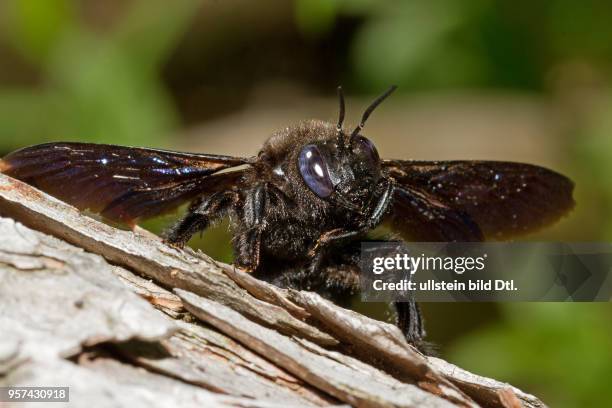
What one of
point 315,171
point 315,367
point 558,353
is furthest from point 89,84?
point 315,367

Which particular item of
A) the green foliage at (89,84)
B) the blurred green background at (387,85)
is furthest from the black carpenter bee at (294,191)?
the green foliage at (89,84)

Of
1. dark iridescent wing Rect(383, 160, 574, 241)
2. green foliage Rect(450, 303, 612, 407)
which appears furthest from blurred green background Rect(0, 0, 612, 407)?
dark iridescent wing Rect(383, 160, 574, 241)

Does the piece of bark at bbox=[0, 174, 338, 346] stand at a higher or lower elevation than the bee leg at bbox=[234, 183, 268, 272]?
lower

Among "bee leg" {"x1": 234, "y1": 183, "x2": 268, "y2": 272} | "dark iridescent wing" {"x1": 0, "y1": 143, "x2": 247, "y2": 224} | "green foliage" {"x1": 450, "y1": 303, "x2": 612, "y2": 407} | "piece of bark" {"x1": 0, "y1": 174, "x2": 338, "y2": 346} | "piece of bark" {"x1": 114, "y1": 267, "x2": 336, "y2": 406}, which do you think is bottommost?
"piece of bark" {"x1": 114, "y1": 267, "x2": 336, "y2": 406}

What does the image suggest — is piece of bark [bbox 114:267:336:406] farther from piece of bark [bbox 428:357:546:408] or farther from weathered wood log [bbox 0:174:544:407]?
piece of bark [bbox 428:357:546:408]

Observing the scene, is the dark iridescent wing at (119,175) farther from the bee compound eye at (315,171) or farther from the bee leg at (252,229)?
the bee compound eye at (315,171)

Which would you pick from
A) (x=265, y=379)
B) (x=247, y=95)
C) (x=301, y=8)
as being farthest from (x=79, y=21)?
(x=265, y=379)
